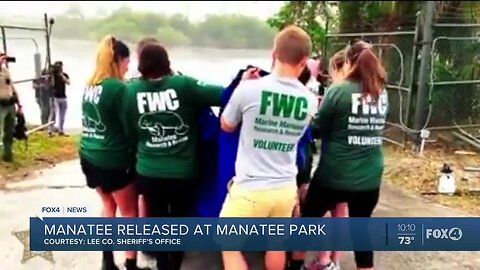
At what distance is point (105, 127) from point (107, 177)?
0.86 ft

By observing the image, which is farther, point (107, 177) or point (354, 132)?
point (107, 177)

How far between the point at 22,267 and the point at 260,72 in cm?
171

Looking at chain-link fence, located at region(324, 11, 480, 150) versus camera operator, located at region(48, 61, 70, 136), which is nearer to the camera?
chain-link fence, located at region(324, 11, 480, 150)

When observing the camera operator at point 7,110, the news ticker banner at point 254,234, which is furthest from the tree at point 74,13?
the news ticker banner at point 254,234

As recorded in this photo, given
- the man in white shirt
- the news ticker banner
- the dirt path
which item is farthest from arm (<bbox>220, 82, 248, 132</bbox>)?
the dirt path

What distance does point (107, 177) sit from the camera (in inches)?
111

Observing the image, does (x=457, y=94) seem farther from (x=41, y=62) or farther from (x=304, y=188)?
(x=41, y=62)

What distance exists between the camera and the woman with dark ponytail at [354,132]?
8.63ft

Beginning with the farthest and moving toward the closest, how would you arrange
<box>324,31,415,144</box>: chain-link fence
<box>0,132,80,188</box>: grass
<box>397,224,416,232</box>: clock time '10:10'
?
1. <box>324,31,415,144</box>: chain-link fence
2. <box>0,132,80,188</box>: grass
3. <box>397,224,416,232</box>: clock time '10:10'

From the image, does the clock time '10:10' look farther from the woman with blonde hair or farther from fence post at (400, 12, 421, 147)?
fence post at (400, 12, 421, 147)

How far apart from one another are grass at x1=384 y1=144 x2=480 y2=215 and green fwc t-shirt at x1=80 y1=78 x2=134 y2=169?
2.45 metres

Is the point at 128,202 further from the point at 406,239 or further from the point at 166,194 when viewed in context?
the point at 406,239

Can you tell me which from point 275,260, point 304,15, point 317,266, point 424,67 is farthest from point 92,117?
point 304,15

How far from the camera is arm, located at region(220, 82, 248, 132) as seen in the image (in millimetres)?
2293
